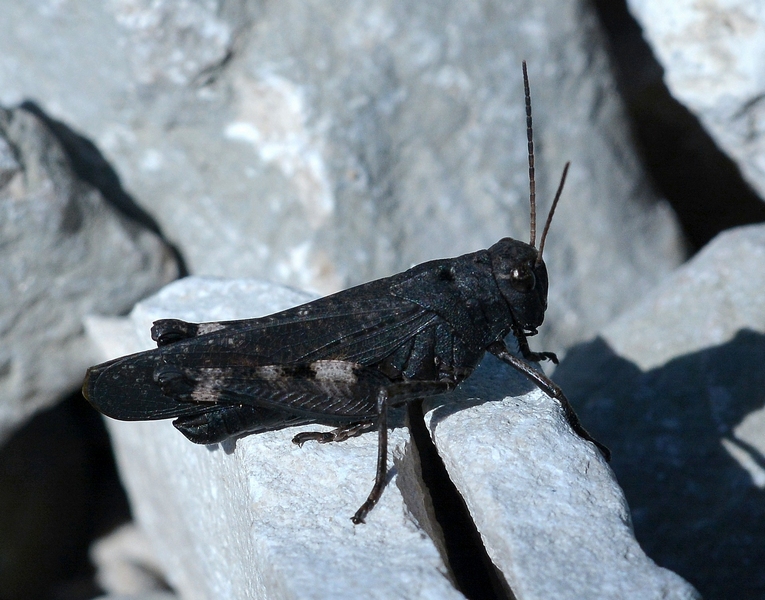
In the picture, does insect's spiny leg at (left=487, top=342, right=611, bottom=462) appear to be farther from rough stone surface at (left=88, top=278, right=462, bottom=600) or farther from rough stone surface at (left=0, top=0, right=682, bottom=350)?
rough stone surface at (left=0, top=0, right=682, bottom=350)

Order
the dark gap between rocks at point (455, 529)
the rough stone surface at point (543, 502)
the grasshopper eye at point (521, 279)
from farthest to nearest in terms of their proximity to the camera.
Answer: the grasshopper eye at point (521, 279), the dark gap between rocks at point (455, 529), the rough stone surface at point (543, 502)

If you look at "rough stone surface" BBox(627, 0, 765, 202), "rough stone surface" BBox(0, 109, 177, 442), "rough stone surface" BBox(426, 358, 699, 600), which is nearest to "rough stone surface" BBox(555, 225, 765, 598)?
"rough stone surface" BBox(627, 0, 765, 202)

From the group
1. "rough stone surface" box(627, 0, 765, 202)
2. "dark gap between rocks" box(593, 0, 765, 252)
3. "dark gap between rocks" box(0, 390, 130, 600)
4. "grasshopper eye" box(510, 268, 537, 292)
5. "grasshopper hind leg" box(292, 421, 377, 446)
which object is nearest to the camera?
"grasshopper hind leg" box(292, 421, 377, 446)

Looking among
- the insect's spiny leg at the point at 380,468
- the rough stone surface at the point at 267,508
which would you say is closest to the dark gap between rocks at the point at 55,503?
the rough stone surface at the point at 267,508

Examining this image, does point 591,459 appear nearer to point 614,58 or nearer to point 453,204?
point 453,204

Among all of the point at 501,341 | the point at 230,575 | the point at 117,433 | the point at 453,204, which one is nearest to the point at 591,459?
the point at 501,341

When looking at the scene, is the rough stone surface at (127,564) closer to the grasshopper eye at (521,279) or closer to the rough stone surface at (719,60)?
the grasshopper eye at (521,279)
